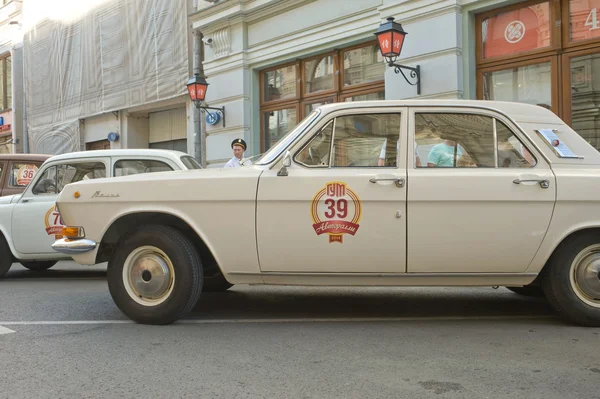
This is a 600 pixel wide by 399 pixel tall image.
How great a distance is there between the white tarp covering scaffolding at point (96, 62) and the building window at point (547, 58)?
29.9 ft

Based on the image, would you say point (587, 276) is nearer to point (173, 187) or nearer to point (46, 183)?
point (173, 187)

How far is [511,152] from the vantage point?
461 cm

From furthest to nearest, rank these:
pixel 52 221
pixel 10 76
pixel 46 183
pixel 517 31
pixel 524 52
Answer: pixel 10 76, pixel 517 31, pixel 524 52, pixel 46 183, pixel 52 221

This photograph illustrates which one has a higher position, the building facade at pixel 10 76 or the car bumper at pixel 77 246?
the building facade at pixel 10 76

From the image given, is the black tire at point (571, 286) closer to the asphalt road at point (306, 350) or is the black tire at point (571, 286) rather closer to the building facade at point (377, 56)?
the asphalt road at point (306, 350)

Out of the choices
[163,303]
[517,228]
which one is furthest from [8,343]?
[517,228]

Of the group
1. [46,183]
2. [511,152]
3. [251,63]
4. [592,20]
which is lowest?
[46,183]

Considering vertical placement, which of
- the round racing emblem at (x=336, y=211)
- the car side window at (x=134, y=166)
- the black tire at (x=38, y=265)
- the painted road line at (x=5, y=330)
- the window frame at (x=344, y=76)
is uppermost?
the window frame at (x=344, y=76)

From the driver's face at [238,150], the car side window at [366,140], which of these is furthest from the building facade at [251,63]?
the car side window at [366,140]

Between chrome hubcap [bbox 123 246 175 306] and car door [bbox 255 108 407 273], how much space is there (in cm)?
77

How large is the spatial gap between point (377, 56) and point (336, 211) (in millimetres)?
8338

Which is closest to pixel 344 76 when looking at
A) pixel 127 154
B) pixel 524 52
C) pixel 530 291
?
pixel 524 52

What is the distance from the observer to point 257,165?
4754 millimetres

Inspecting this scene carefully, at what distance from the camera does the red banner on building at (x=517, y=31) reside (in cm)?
975
